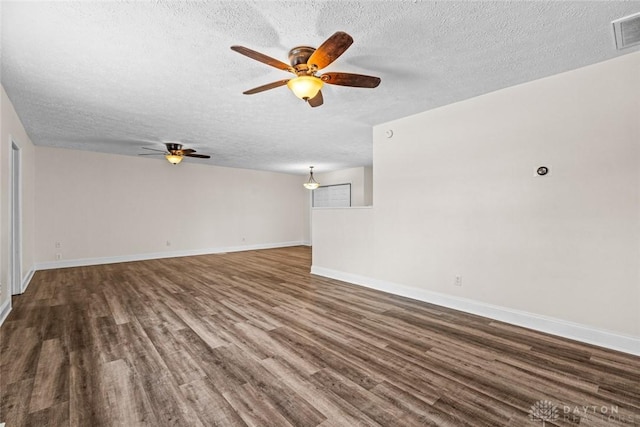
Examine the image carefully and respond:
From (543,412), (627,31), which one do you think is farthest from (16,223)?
(627,31)

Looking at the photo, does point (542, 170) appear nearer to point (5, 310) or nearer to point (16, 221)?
point (5, 310)

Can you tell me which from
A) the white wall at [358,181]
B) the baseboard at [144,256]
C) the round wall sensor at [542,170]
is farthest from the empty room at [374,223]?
the white wall at [358,181]

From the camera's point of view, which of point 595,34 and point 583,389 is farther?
point 595,34

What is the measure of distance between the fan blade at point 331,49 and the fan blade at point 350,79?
0.54 ft

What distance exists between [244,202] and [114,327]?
247 inches

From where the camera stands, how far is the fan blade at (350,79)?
2344mm

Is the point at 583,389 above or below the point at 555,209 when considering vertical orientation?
below

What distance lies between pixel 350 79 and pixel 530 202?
232cm

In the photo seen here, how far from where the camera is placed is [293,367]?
2.21 m

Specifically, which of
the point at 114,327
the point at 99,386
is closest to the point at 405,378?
the point at 99,386

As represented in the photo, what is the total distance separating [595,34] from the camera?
7.14 ft

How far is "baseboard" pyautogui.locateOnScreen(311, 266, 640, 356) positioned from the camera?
8.18 ft

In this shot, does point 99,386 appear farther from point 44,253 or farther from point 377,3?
point 44,253

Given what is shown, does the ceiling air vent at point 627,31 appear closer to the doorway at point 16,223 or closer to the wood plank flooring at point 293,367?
the wood plank flooring at point 293,367
